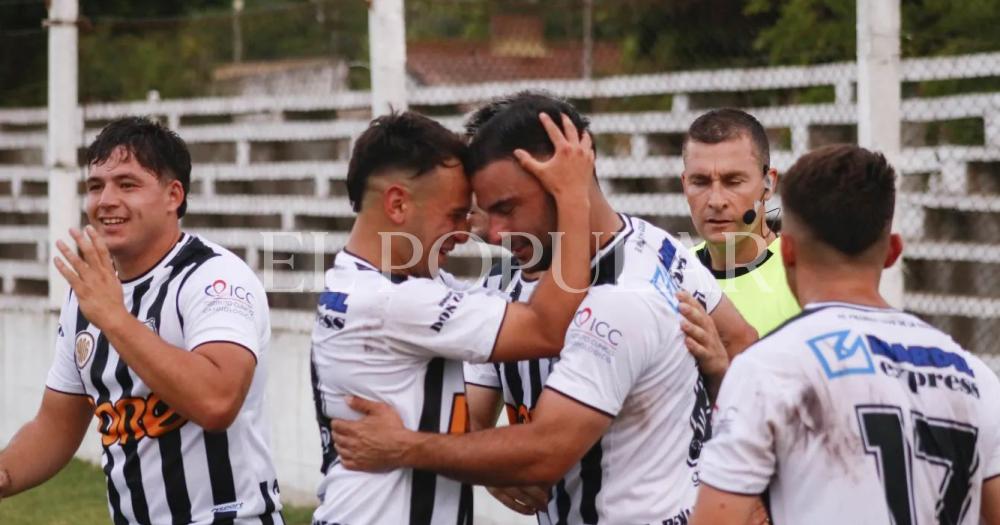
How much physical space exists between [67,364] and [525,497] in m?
1.81

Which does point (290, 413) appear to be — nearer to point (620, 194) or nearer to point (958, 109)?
point (620, 194)

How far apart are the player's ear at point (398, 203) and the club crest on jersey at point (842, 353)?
4.12ft

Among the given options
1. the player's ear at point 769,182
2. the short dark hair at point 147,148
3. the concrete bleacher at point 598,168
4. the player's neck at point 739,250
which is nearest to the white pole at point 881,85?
the concrete bleacher at point 598,168

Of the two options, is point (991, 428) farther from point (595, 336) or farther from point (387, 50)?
point (387, 50)

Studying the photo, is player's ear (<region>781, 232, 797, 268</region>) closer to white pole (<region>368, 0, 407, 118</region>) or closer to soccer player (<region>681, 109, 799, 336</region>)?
soccer player (<region>681, 109, 799, 336</region>)

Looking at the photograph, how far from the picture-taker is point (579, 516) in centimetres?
389

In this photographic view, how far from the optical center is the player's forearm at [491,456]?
11.7 feet

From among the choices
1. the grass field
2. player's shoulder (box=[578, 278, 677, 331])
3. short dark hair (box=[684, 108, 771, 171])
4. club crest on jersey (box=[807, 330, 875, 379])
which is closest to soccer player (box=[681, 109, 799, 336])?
short dark hair (box=[684, 108, 771, 171])

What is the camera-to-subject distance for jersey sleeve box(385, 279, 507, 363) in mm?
3730

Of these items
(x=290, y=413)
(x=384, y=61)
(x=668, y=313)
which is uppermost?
(x=384, y=61)

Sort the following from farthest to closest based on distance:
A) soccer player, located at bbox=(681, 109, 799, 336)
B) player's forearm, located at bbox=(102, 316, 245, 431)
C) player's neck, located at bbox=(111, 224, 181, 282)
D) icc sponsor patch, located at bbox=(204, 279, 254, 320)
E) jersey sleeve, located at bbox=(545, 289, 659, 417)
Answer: soccer player, located at bbox=(681, 109, 799, 336) → player's neck, located at bbox=(111, 224, 181, 282) → icc sponsor patch, located at bbox=(204, 279, 254, 320) → player's forearm, located at bbox=(102, 316, 245, 431) → jersey sleeve, located at bbox=(545, 289, 659, 417)

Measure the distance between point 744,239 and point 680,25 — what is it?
11.2 feet

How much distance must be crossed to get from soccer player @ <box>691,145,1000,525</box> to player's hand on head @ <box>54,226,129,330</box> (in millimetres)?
1935

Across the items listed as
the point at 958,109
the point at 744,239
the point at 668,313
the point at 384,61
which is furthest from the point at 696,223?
the point at 384,61
